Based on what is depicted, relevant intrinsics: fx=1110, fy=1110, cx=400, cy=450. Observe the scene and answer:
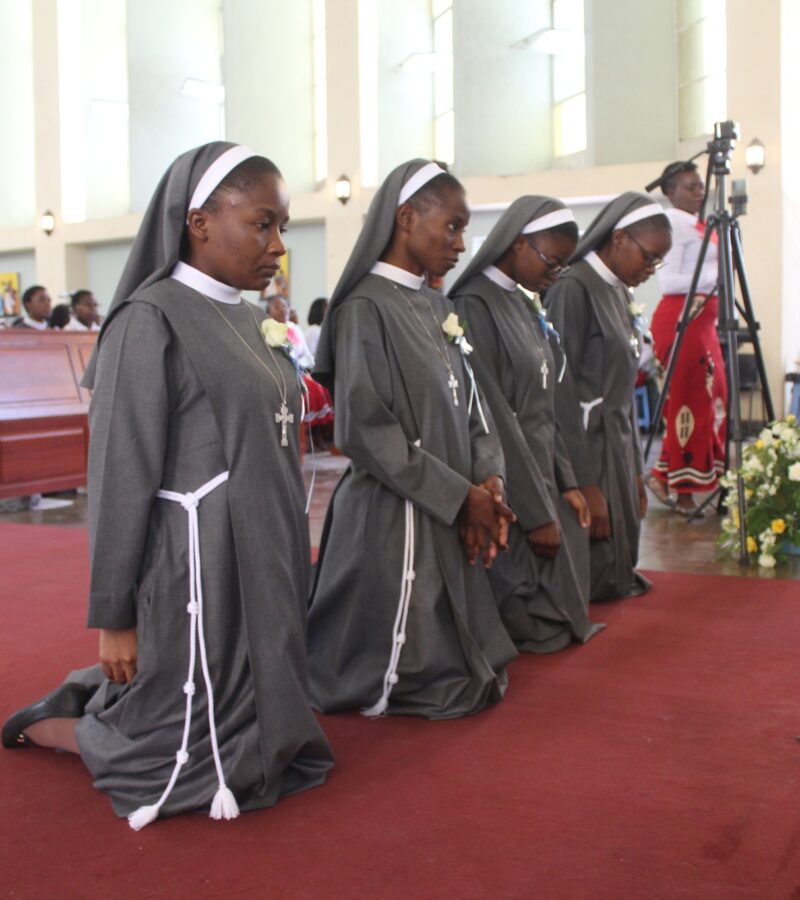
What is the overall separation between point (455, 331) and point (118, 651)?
4.62 ft

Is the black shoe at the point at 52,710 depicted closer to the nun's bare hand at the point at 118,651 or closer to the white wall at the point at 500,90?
the nun's bare hand at the point at 118,651

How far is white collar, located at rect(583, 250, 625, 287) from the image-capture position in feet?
14.5

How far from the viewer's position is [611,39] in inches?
465

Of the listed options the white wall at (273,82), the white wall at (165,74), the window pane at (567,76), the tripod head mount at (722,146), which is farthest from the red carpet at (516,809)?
the white wall at (165,74)

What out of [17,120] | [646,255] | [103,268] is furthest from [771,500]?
[17,120]

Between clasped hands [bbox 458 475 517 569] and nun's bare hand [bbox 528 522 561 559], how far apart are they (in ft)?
1.83

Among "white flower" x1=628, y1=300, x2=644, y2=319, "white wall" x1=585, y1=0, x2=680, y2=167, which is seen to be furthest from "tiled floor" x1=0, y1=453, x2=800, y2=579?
"white wall" x1=585, y1=0, x2=680, y2=167

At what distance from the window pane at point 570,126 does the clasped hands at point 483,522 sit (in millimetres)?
10610

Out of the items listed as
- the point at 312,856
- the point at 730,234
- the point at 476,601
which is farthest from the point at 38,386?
the point at 312,856

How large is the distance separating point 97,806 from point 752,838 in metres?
1.40

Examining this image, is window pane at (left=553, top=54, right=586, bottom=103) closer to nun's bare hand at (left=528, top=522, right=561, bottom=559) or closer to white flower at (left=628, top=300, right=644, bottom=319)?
white flower at (left=628, top=300, right=644, bottom=319)

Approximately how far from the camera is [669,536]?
5.83 meters

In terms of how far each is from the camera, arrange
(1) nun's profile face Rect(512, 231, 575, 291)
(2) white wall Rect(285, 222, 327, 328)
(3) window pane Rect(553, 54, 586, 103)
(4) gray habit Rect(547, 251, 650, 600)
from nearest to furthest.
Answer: (1) nun's profile face Rect(512, 231, 575, 291), (4) gray habit Rect(547, 251, 650, 600), (3) window pane Rect(553, 54, 586, 103), (2) white wall Rect(285, 222, 327, 328)

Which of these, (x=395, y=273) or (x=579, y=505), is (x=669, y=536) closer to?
(x=579, y=505)
